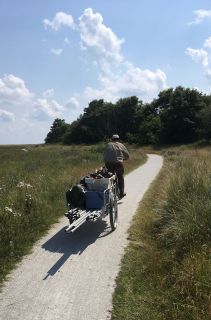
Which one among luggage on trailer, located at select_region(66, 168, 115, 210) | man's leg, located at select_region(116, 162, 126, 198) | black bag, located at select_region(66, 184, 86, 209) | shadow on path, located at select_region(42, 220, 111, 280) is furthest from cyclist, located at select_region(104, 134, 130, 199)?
black bag, located at select_region(66, 184, 86, 209)

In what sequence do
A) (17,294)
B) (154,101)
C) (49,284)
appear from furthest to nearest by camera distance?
1. (154,101)
2. (49,284)
3. (17,294)

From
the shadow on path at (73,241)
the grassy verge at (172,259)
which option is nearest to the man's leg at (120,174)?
the grassy verge at (172,259)

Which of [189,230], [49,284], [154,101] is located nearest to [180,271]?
[189,230]

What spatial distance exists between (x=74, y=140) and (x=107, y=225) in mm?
93915

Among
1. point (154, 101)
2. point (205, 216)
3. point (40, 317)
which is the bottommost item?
point (40, 317)

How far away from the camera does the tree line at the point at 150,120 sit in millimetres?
80062

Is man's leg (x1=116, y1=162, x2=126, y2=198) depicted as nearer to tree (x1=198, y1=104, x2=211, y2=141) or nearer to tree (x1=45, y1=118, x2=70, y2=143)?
tree (x1=198, y1=104, x2=211, y2=141)

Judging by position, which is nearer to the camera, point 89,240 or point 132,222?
point 89,240

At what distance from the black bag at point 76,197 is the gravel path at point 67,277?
0.64 m

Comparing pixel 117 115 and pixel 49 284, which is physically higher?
pixel 117 115

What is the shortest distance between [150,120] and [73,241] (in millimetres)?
83297

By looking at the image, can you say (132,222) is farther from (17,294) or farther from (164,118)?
(164,118)

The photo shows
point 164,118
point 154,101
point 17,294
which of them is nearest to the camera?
point 17,294

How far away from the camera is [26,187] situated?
1262 cm
